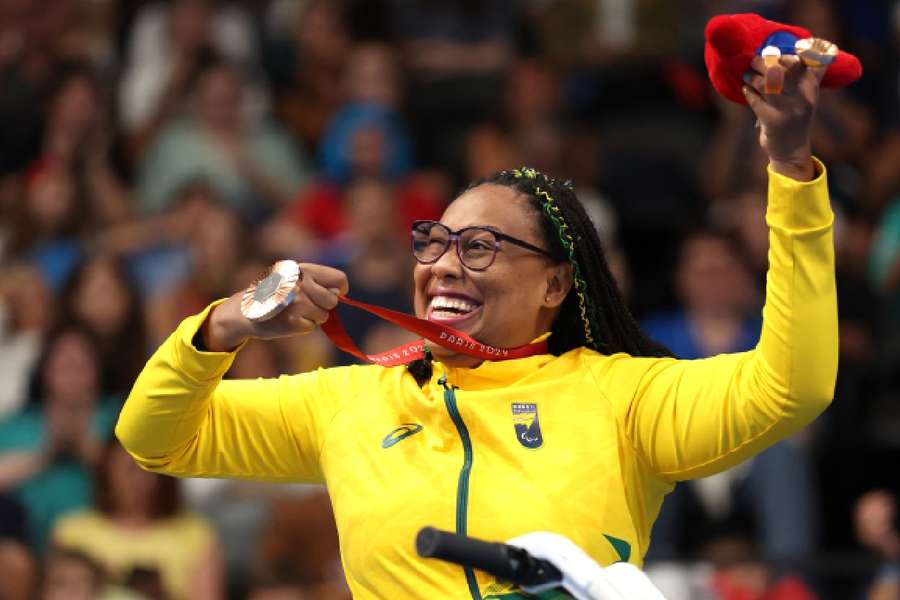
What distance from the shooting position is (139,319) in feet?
26.1

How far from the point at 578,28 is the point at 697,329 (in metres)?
2.78

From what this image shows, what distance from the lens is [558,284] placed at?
401 cm

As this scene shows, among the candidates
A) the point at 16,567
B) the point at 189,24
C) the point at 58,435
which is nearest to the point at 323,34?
the point at 189,24

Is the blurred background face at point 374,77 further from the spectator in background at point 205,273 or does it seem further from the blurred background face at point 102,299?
the blurred background face at point 102,299

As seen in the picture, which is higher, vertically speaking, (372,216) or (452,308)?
(452,308)

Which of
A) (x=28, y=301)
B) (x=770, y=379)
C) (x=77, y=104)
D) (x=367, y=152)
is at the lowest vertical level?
(x=28, y=301)

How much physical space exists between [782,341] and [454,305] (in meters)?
0.85

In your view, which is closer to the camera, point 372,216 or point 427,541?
point 427,541

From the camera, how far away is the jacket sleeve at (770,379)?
3.30m

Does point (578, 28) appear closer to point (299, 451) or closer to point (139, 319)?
point (139, 319)

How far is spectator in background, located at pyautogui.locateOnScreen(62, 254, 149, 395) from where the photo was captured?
7.82 metres

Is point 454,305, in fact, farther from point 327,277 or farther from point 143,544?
point 143,544

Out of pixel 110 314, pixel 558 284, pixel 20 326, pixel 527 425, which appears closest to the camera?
pixel 527 425

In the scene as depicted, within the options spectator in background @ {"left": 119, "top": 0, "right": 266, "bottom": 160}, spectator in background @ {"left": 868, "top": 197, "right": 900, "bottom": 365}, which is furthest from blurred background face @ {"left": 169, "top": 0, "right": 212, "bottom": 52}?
spectator in background @ {"left": 868, "top": 197, "right": 900, "bottom": 365}
